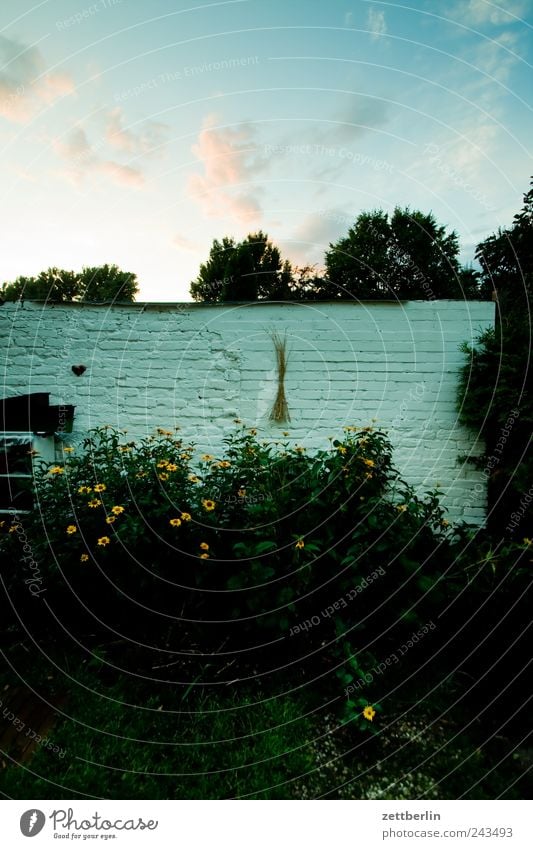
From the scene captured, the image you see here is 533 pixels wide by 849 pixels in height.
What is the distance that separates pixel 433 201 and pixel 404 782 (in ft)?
11.5

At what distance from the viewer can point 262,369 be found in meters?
4.57

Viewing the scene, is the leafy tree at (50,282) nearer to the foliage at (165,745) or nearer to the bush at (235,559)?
the bush at (235,559)

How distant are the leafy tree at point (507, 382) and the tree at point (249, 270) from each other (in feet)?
14.5

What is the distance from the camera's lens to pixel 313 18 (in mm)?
2520

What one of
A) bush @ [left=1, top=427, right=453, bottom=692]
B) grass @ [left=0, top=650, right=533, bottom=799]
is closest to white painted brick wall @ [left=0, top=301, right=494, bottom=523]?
bush @ [left=1, top=427, right=453, bottom=692]

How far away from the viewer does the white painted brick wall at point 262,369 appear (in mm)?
4344

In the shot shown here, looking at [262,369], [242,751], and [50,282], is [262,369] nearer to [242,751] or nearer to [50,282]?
[242,751]

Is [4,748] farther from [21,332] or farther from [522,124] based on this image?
[522,124]

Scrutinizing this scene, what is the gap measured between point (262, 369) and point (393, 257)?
11140 mm

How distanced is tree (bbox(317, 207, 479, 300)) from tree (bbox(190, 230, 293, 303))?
1.88 m

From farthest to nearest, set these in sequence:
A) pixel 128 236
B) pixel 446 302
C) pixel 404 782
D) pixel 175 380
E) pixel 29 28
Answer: pixel 175 380
pixel 446 302
pixel 128 236
pixel 29 28
pixel 404 782

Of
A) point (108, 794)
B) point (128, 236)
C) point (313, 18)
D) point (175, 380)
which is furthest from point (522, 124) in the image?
point (108, 794)

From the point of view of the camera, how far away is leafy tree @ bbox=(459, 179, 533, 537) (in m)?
3.71

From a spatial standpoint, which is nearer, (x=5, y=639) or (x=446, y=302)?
(x=5, y=639)
